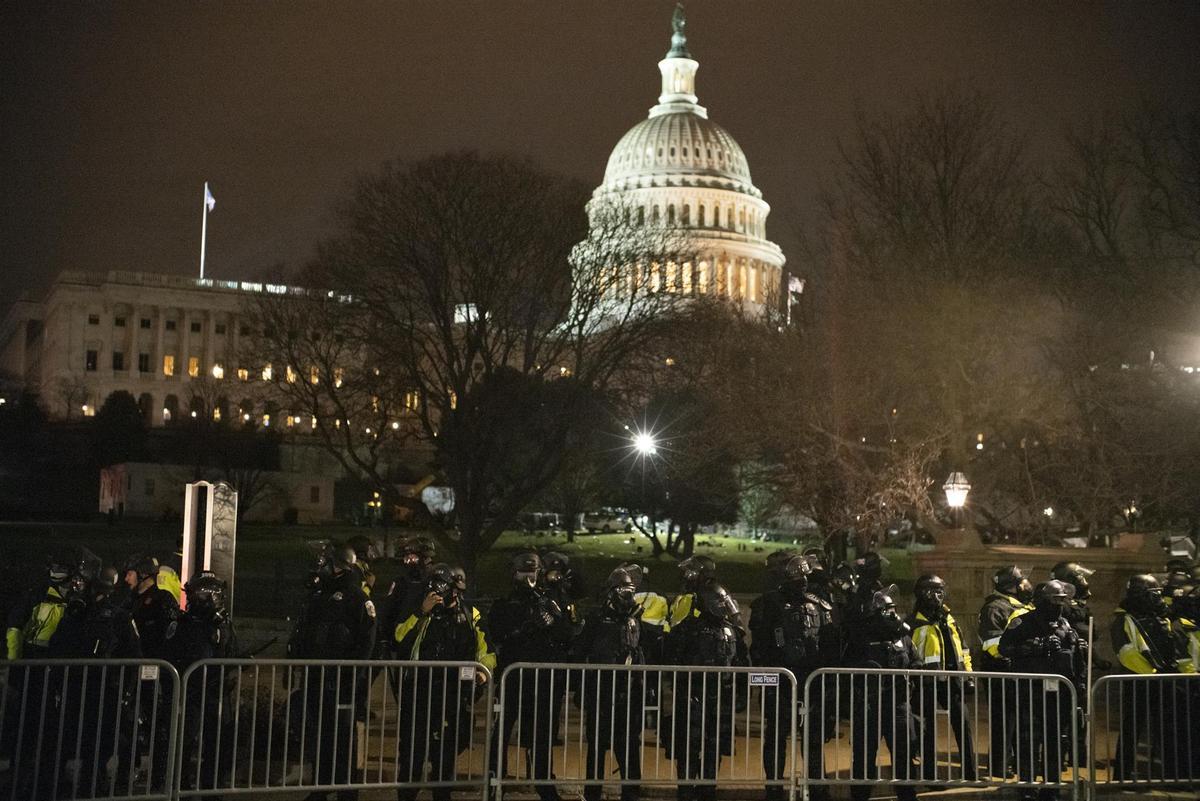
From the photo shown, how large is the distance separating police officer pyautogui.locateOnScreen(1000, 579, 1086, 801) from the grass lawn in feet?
34.6

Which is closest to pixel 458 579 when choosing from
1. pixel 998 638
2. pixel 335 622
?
pixel 335 622

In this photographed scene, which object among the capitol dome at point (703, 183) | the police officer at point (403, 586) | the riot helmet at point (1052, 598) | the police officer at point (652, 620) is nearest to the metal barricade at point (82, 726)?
the police officer at point (403, 586)

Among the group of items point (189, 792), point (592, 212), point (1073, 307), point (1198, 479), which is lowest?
point (189, 792)

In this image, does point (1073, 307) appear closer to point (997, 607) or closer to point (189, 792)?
point (997, 607)

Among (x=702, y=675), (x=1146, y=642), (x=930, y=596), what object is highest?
(x=930, y=596)

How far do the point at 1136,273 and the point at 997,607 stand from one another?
20.0m

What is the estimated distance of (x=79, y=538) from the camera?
42719 millimetres

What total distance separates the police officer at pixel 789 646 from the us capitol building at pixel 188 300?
262 ft

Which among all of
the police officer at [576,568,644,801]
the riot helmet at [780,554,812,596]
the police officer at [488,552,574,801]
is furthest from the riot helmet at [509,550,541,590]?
the riot helmet at [780,554,812,596]

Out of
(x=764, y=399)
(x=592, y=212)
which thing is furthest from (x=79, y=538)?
(x=764, y=399)

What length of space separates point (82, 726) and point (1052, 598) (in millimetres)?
6853

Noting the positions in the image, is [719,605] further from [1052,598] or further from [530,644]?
[1052,598]

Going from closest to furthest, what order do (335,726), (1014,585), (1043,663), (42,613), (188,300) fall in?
(335,726)
(42,613)
(1043,663)
(1014,585)
(188,300)

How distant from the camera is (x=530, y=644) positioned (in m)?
10.9
